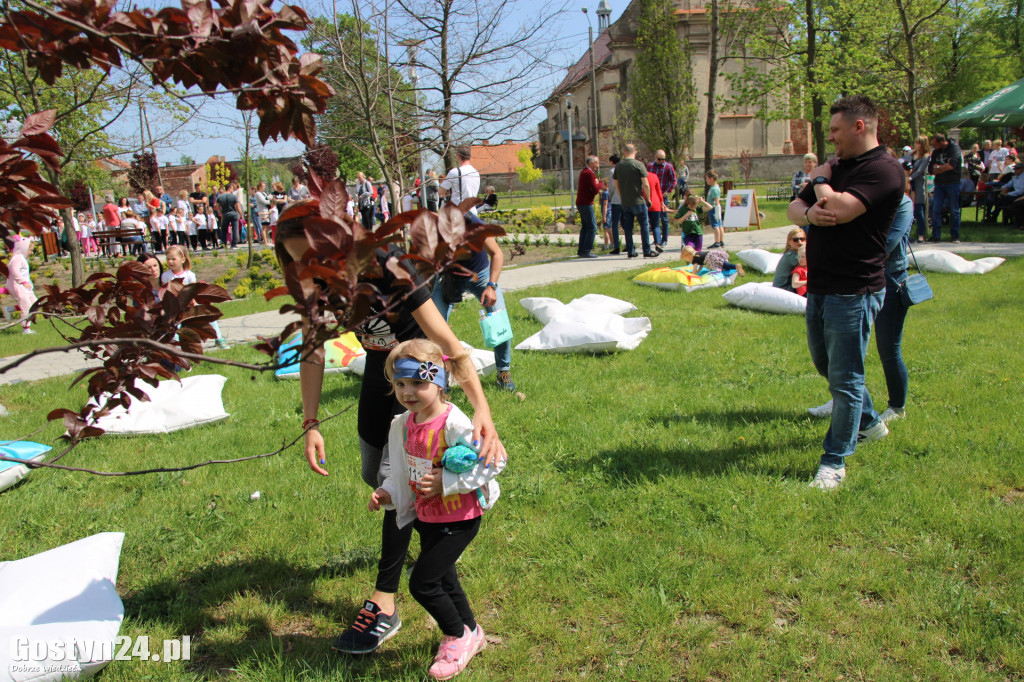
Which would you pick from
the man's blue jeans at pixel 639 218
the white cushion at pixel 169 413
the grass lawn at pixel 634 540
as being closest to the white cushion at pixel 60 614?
the grass lawn at pixel 634 540

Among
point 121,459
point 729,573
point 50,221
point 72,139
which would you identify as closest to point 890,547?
point 729,573

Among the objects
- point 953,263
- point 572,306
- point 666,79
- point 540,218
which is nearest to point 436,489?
point 572,306

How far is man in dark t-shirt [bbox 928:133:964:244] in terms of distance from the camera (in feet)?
43.4

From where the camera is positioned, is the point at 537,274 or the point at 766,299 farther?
the point at 537,274

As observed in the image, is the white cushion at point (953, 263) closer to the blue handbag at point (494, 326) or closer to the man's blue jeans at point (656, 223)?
the man's blue jeans at point (656, 223)

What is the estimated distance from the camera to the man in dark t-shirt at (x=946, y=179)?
13219 mm

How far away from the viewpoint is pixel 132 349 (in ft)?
7.53

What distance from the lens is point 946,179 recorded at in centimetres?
1345

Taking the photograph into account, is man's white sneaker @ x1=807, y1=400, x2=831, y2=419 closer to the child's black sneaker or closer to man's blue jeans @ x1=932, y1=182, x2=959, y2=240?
the child's black sneaker

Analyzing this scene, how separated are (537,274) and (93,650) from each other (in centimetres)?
1034

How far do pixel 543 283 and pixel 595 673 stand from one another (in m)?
8.96

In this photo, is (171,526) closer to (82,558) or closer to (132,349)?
(82,558)

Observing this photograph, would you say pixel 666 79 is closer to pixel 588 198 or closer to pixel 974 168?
pixel 974 168

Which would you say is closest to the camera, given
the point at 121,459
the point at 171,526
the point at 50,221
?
the point at 50,221
